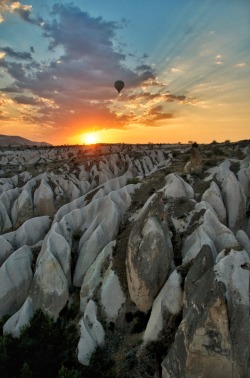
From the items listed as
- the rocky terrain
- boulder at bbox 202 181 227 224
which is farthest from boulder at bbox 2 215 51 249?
boulder at bbox 202 181 227 224

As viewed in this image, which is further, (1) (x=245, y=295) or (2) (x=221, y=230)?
(2) (x=221, y=230)

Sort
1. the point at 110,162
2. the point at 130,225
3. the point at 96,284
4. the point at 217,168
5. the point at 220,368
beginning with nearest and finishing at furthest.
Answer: the point at 220,368 < the point at 96,284 < the point at 130,225 < the point at 217,168 < the point at 110,162

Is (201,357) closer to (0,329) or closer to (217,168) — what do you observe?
(0,329)

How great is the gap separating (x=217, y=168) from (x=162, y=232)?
13.2m

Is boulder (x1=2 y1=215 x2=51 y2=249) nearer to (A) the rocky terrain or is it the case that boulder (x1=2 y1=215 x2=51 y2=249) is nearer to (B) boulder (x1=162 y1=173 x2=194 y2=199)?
(A) the rocky terrain

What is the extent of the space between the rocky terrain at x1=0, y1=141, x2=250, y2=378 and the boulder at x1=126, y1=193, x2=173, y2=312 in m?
0.06

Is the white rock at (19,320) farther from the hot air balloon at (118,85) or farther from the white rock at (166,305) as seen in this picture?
the hot air balloon at (118,85)

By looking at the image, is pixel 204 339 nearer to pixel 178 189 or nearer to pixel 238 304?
pixel 238 304

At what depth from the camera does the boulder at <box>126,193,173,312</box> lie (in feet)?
67.7

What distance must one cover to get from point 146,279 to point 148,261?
3.48 ft

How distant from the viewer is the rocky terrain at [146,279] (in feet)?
50.6

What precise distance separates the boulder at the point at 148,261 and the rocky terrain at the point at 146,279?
63 millimetres

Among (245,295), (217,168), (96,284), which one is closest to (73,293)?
(96,284)

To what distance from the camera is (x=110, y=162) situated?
75.6 meters
